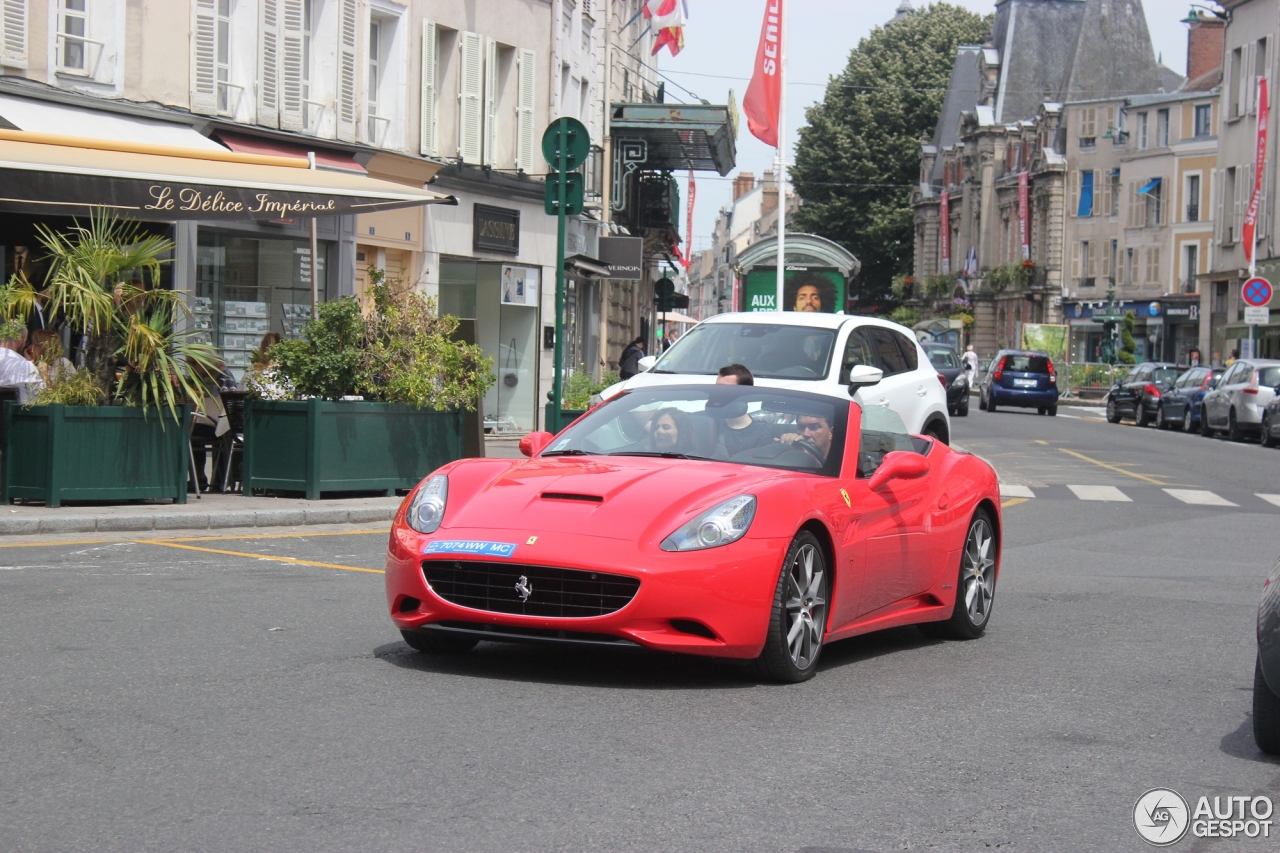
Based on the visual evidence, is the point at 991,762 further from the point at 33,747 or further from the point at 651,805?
the point at 33,747

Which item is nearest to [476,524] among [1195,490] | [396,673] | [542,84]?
[396,673]

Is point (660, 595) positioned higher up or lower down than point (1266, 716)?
higher up

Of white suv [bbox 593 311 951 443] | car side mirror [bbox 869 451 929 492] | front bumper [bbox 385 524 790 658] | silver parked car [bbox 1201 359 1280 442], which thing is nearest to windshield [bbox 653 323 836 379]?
white suv [bbox 593 311 951 443]

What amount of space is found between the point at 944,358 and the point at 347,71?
22.5 metres

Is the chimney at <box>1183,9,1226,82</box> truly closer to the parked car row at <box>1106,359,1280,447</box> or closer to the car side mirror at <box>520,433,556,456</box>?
the parked car row at <box>1106,359,1280,447</box>

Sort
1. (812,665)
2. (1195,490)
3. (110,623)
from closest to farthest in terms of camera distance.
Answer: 1. (812,665)
2. (110,623)
3. (1195,490)

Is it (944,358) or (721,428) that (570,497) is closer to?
(721,428)

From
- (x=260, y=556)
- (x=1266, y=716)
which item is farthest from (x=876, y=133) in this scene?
(x=1266, y=716)

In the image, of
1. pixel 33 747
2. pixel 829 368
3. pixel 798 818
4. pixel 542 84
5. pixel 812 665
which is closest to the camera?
pixel 798 818

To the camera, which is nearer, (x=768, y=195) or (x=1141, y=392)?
(x=1141, y=392)

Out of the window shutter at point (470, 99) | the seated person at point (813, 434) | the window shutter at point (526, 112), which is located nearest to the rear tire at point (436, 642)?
the seated person at point (813, 434)

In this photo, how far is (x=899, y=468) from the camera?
7.68 meters

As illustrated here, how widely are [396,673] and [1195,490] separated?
1611cm

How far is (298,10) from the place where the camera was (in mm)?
23719
